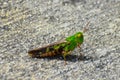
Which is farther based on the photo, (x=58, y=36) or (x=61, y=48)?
(x=58, y=36)

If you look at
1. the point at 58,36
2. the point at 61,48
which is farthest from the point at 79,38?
the point at 58,36

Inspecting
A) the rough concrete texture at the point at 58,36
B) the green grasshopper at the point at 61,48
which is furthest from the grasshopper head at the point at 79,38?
the rough concrete texture at the point at 58,36

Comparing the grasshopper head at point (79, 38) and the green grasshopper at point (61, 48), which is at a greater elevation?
the grasshopper head at point (79, 38)

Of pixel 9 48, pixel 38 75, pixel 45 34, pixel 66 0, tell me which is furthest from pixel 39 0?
pixel 38 75

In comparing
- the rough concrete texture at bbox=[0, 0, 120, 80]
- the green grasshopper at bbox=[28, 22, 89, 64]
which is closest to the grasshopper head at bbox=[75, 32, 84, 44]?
the green grasshopper at bbox=[28, 22, 89, 64]

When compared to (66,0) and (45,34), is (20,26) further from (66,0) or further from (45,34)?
(66,0)

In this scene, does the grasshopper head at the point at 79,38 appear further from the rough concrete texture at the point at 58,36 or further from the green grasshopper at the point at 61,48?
the rough concrete texture at the point at 58,36

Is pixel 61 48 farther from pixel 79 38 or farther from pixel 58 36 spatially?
pixel 58 36
